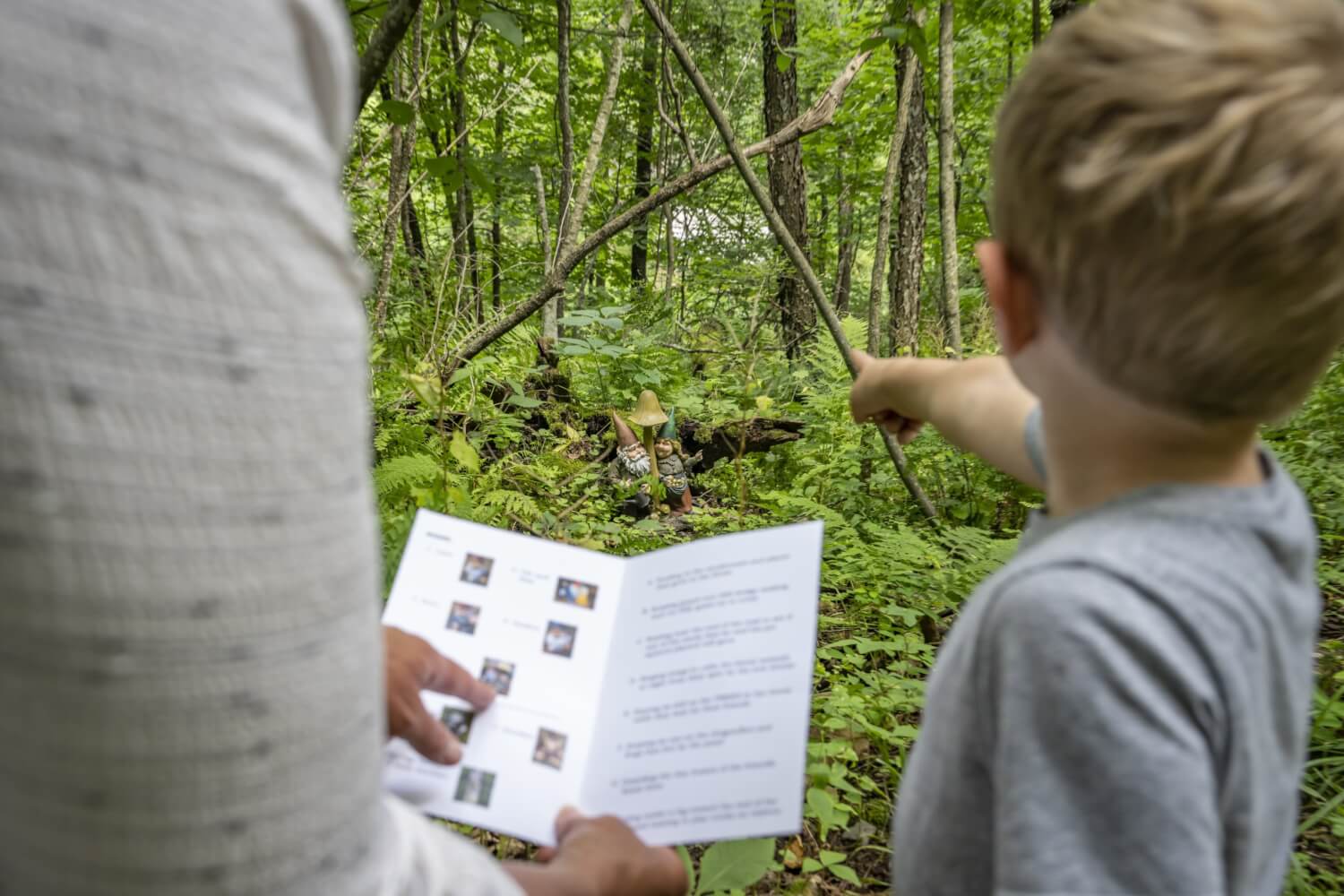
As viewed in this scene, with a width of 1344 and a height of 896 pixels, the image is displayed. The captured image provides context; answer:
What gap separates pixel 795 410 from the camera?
4.77 meters

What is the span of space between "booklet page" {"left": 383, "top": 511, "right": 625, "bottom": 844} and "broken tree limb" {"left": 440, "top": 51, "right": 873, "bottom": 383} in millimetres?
2057

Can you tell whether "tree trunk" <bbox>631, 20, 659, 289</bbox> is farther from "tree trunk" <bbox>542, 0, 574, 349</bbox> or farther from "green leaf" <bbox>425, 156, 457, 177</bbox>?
Result: "green leaf" <bbox>425, 156, 457, 177</bbox>

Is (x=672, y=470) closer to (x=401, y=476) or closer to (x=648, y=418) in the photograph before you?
(x=648, y=418)

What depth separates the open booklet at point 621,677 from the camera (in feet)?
2.89

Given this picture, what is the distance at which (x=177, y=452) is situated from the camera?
417 mm

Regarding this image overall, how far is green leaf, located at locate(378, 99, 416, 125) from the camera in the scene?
194cm

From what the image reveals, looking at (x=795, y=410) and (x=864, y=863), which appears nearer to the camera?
(x=864, y=863)

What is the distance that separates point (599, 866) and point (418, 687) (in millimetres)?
285

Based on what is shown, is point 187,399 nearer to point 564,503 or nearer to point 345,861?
point 345,861

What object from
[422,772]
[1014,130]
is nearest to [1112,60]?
[1014,130]

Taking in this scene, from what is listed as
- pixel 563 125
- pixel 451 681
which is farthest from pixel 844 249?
pixel 451 681

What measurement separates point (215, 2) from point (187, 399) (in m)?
0.21

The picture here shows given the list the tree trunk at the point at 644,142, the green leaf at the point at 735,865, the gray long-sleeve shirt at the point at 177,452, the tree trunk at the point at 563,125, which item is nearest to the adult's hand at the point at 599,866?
the gray long-sleeve shirt at the point at 177,452

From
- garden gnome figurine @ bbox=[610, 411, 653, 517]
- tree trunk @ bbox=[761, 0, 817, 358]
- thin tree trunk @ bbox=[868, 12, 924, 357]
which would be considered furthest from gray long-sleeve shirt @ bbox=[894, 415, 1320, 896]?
tree trunk @ bbox=[761, 0, 817, 358]
